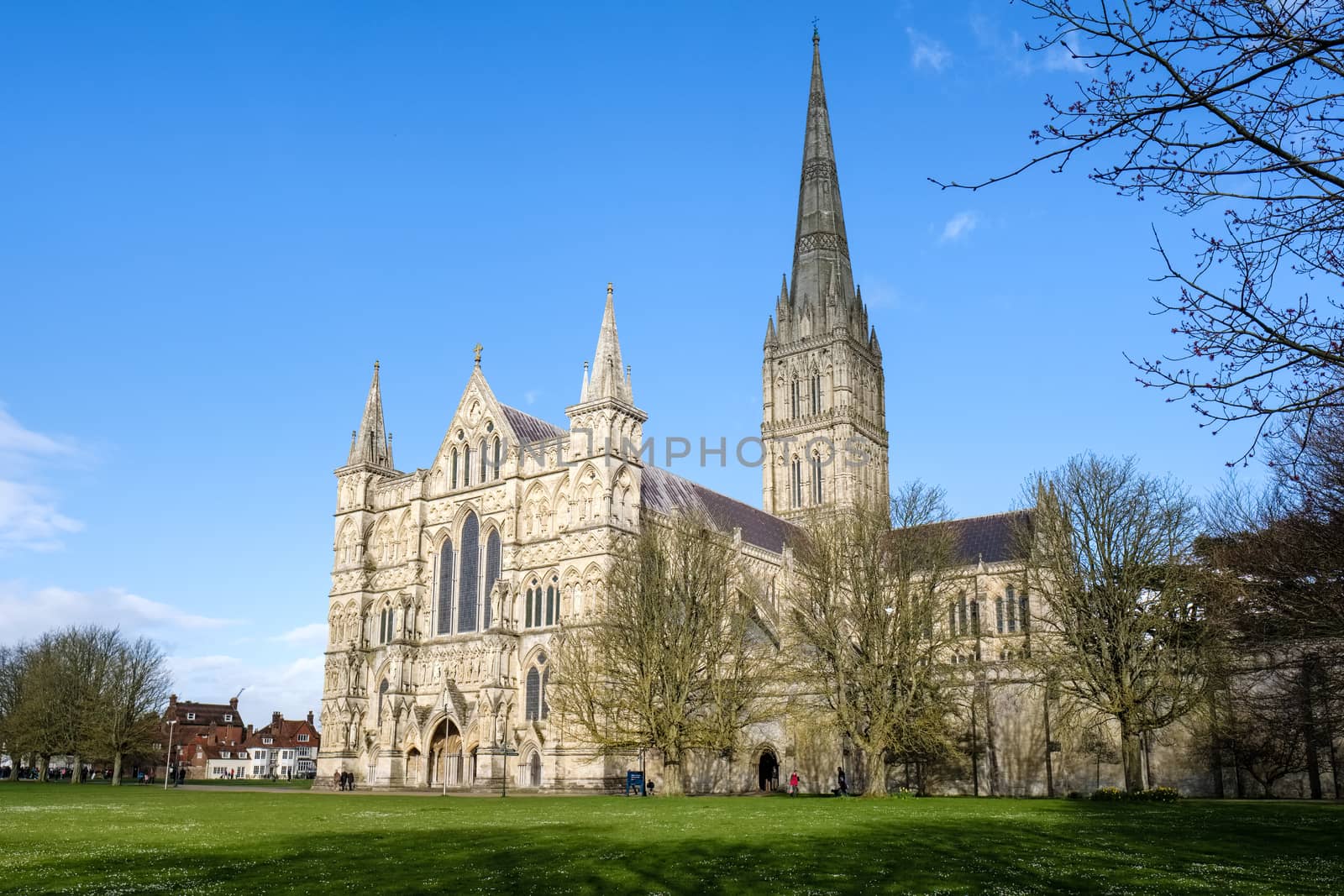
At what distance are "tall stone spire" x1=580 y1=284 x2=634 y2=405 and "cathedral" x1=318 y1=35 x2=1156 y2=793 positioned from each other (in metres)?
0.09

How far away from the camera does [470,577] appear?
5781 centimetres

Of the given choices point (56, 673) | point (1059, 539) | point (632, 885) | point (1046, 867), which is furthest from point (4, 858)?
point (56, 673)

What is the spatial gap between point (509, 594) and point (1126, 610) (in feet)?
93.6

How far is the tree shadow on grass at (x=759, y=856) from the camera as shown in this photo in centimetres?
1459

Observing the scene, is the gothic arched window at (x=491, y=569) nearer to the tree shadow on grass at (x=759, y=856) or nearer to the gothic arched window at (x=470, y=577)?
Result: the gothic arched window at (x=470, y=577)

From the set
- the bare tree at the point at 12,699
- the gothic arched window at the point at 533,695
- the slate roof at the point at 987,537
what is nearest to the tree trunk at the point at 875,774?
the gothic arched window at the point at 533,695

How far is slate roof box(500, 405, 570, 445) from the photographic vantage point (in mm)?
59000

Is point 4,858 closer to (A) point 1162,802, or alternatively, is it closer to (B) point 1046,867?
(B) point 1046,867

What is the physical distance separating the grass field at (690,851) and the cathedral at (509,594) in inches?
735

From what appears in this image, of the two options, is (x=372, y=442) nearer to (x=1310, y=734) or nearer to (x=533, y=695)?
(x=533, y=695)

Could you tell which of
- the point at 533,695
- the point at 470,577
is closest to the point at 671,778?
the point at 533,695

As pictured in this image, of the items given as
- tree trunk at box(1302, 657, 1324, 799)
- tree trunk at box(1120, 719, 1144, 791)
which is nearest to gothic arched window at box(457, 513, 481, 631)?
tree trunk at box(1120, 719, 1144, 791)

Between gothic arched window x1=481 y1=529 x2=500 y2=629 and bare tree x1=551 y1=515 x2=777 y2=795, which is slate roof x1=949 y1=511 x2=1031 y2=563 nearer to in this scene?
bare tree x1=551 y1=515 x2=777 y2=795

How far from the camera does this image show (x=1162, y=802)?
1363 inches
